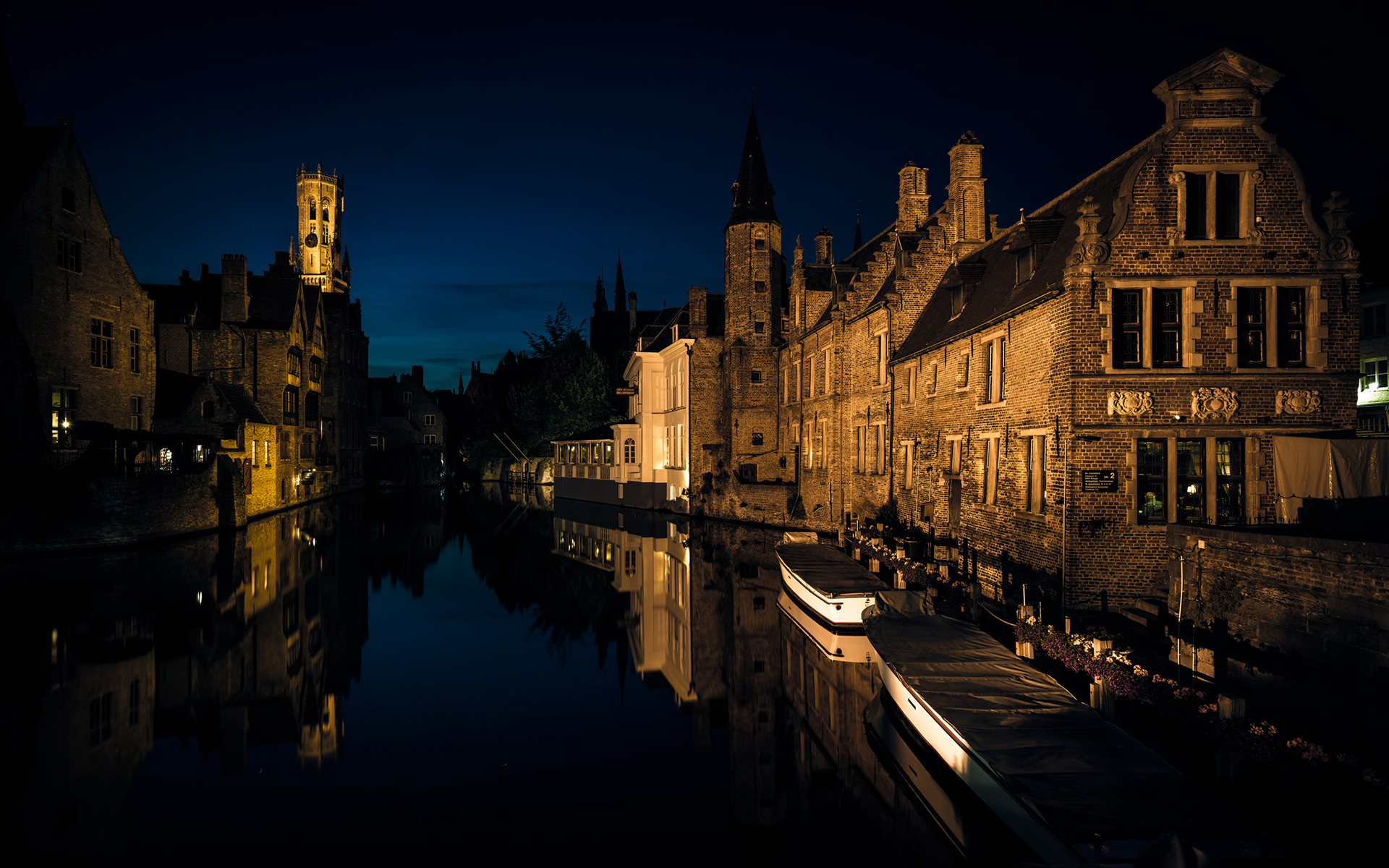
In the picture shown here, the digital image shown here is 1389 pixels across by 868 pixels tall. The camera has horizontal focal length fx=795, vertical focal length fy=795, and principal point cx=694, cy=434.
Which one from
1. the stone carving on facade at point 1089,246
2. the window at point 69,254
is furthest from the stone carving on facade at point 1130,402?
the window at point 69,254

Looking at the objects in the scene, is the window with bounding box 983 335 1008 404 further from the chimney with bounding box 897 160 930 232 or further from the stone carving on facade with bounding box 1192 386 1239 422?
the chimney with bounding box 897 160 930 232

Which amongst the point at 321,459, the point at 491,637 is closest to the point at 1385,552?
the point at 491,637

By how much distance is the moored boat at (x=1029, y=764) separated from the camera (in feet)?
24.2

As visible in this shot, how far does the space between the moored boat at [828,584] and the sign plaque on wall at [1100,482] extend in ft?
16.6

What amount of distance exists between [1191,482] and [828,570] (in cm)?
863

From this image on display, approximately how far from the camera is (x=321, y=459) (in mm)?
61281

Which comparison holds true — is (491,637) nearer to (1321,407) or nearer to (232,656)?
(232,656)

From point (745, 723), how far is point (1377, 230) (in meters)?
39.6

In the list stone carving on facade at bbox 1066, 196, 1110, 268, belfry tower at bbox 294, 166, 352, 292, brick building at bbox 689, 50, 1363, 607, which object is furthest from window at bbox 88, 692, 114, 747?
belfry tower at bbox 294, 166, 352, 292

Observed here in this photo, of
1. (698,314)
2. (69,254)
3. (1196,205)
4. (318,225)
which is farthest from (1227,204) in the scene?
(318,225)

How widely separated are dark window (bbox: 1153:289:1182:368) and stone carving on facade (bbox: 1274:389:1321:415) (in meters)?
2.28

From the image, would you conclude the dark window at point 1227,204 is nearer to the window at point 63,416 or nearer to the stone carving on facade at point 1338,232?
the stone carving on facade at point 1338,232

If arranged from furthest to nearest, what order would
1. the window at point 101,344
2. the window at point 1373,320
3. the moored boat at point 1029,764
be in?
the window at point 101,344
the window at point 1373,320
the moored boat at point 1029,764

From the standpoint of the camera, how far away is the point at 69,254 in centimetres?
3350
